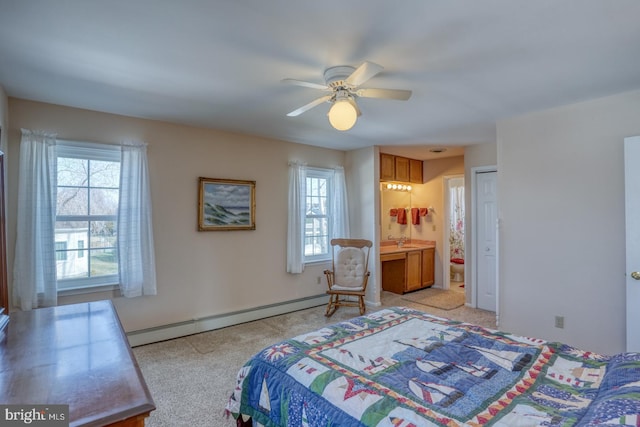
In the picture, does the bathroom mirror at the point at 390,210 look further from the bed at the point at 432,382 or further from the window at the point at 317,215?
the bed at the point at 432,382

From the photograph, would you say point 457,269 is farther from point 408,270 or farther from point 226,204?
point 226,204

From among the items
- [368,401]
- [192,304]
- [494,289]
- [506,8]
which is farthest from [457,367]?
[494,289]

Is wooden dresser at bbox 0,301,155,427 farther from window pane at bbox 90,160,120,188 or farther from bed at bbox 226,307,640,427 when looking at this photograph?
window pane at bbox 90,160,120,188

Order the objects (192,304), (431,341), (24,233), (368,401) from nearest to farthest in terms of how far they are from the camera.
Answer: (368,401) < (431,341) < (24,233) < (192,304)

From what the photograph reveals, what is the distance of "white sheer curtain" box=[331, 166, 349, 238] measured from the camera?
17.1ft

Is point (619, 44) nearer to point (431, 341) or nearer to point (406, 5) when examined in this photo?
point (406, 5)

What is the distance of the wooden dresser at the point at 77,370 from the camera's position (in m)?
0.96

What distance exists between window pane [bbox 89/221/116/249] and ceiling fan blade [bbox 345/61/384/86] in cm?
287

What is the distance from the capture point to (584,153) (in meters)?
3.09

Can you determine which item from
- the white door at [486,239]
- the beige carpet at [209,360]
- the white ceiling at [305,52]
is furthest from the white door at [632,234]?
the white door at [486,239]

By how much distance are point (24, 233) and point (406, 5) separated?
350 cm

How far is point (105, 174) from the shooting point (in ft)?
11.3

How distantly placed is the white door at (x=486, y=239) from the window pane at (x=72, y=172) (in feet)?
16.2

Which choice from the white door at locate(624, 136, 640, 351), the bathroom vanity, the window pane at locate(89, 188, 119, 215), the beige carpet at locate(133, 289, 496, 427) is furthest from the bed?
the bathroom vanity
